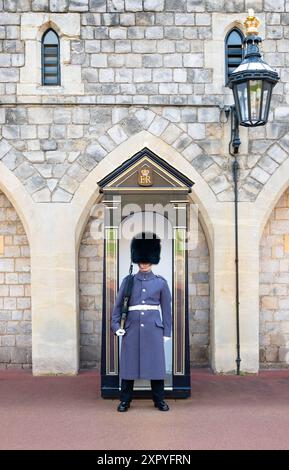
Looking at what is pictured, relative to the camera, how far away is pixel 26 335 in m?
5.66

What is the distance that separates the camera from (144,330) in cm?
422

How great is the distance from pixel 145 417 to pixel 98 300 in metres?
1.77

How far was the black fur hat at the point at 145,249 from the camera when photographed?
4.33m

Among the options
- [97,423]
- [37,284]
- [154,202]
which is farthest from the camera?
[37,284]

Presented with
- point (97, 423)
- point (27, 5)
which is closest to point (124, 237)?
point (97, 423)

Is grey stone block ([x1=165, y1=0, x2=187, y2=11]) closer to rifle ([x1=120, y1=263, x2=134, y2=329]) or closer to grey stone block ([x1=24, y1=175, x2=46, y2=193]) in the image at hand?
grey stone block ([x1=24, y1=175, x2=46, y2=193])

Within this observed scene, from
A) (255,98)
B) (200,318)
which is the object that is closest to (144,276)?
(200,318)

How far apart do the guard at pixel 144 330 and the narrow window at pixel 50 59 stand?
227 centimetres

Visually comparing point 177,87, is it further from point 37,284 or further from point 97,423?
point 97,423

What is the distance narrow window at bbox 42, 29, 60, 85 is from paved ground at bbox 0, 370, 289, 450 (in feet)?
→ 10.1

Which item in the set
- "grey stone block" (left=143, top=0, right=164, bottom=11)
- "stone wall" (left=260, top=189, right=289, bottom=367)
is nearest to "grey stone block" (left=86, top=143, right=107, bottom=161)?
"grey stone block" (left=143, top=0, right=164, bottom=11)

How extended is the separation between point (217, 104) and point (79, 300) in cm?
252

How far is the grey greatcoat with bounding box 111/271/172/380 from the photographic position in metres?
4.18

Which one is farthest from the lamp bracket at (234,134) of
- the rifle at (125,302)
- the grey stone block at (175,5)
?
the rifle at (125,302)
